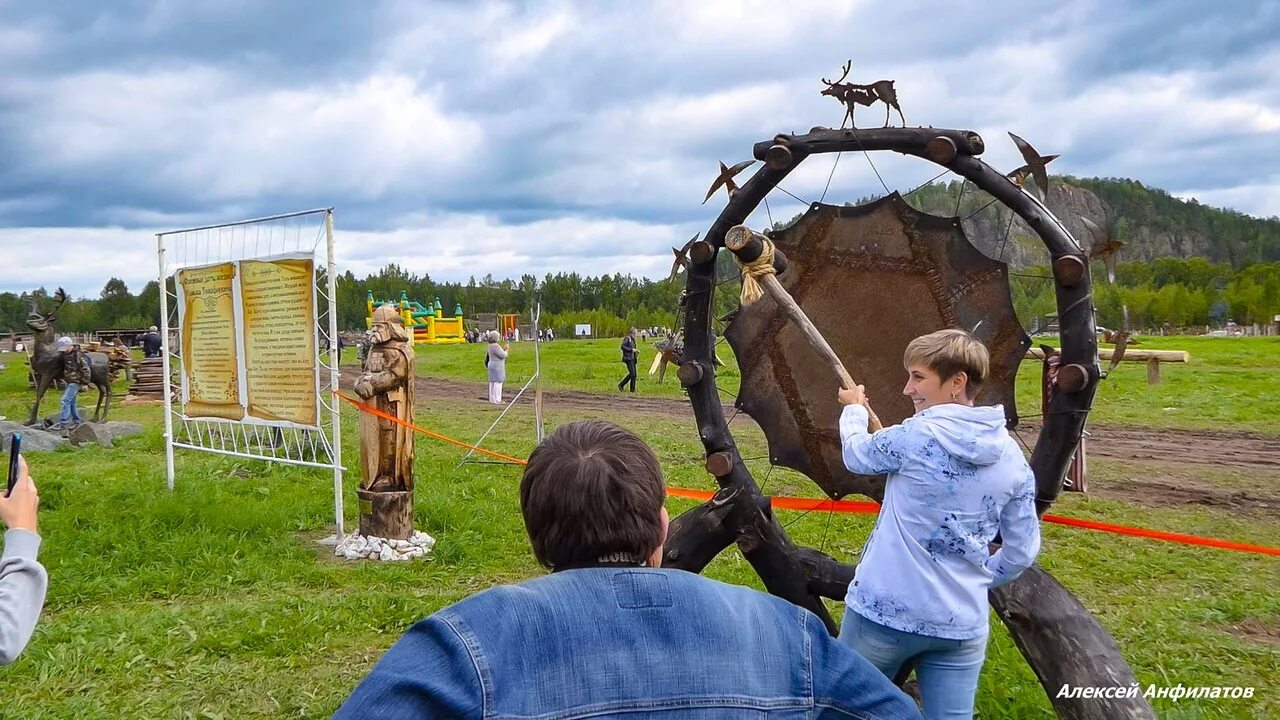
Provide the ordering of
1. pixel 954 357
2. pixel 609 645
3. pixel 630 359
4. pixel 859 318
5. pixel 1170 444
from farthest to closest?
pixel 630 359, pixel 1170 444, pixel 859 318, pixel 954 357, pixel 609 645

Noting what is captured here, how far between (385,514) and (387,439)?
1.94 ft

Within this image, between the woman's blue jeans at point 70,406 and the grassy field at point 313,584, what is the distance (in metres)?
4.41

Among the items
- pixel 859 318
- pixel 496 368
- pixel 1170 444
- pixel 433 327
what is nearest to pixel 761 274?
pixel 859 318

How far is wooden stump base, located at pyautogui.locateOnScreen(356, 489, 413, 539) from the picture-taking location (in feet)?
23.0

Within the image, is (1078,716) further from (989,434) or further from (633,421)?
(633,421)

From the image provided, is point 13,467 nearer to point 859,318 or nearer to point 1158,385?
point 859,318

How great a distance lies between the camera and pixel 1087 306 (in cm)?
343

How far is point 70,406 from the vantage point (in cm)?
1503

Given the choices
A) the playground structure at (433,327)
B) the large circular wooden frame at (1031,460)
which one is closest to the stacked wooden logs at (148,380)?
the large circular wooden frame at (1031,460)

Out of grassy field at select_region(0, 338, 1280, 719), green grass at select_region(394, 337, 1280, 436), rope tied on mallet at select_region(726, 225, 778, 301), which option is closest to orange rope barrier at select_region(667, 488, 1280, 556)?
grassy field at select_region(0, 338, 1280, 719)

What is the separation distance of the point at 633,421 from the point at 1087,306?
1187cm

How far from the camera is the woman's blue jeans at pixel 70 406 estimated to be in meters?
14.9

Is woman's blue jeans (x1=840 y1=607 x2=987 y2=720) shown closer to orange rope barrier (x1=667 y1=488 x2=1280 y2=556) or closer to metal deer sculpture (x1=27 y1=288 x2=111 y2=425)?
orange rope barrier (x1=667 y1=488 x2=1280 y2=556)

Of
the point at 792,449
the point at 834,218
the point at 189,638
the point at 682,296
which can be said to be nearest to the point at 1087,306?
the point at 834,218
